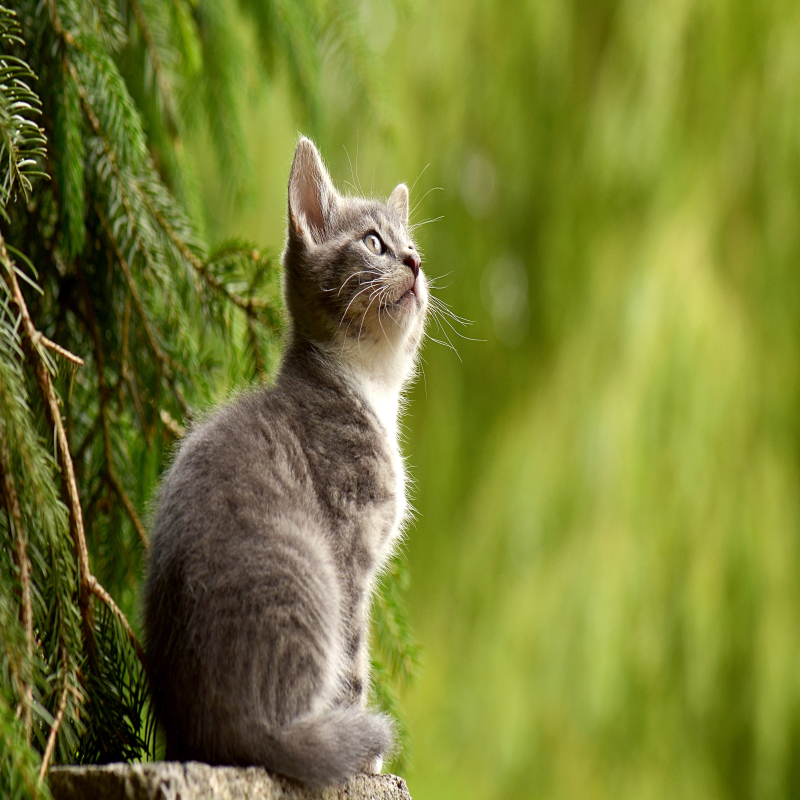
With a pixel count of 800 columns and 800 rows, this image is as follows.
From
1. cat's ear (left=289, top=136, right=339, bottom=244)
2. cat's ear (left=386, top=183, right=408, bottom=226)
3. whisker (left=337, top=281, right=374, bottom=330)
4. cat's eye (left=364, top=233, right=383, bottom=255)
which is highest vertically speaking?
cat's ear (left=386, top=183, right=408, bottom=226)

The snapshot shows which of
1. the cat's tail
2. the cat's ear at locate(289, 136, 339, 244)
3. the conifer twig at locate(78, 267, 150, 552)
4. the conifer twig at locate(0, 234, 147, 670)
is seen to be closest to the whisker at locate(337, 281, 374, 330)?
the cat's ear at locate(289, 136, 339, 244)

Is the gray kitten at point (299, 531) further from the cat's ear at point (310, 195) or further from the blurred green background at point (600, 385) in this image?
the blurred green background at point (600, 385)

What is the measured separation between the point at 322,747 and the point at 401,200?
110 centimetres

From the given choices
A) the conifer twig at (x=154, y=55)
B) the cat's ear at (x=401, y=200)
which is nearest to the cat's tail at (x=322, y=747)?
the cat's ear at (x=401, y=200)

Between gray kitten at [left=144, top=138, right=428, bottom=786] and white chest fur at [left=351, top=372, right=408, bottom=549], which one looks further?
white chest fur at [left=351, top=372, right=408, bottom=549]

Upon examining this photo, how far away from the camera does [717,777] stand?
8.69ft

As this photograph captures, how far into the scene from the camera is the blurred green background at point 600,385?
8.67ft

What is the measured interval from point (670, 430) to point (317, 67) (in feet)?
4.91

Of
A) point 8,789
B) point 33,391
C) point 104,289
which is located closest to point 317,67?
point 104,289

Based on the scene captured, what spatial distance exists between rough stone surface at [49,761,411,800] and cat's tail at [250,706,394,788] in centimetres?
3

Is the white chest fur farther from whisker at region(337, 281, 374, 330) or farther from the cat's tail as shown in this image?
the cat's tail

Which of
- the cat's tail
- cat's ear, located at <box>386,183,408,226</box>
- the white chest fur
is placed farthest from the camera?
cat's ear, located at <box>386,183,408,226</box>

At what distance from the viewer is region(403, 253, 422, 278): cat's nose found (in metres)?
1.56

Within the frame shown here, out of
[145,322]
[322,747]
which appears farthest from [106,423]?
[322,747]
